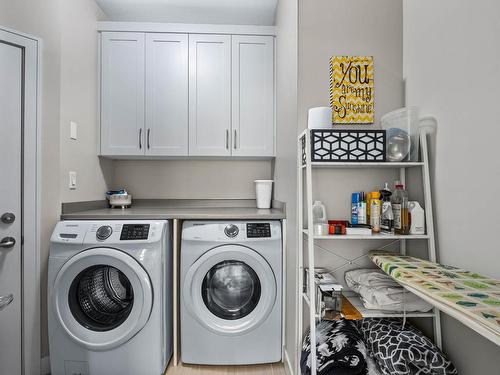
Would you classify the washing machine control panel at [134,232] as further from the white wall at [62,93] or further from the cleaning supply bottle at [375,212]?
the cleaning supply bottle at [375,212]

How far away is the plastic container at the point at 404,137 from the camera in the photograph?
1393 millimetres

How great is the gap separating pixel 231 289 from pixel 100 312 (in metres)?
0.83

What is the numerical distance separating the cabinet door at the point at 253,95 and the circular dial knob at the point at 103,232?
3.67 feet

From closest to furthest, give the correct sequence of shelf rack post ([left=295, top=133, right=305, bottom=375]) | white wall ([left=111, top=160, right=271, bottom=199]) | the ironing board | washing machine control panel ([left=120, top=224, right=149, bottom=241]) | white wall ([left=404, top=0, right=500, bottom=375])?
1. the ironing board
2. white wall ([left=404, top=0, right=500, bottom=375])
3. shelf rack post ([left=295, top=133, right=305, bottom=375])
4. washing machine control panel ([left=120, top=224, right=149, bottom=241])
5. white wall ([left=111, top=160, right=271, bottom=199])

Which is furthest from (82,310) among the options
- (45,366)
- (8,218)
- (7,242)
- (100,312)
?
(8,218)

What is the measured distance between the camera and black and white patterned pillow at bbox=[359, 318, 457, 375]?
1162 millimetres

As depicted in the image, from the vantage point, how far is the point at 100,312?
1794 millimetres

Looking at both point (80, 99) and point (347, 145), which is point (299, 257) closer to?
point (347, 145)

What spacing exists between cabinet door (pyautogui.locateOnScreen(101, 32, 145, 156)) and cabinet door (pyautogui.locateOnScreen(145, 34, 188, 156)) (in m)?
0.07

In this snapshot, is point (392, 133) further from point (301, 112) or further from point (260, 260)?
point (260, 260)

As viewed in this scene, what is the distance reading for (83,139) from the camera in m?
2.16

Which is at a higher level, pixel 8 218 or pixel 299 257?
pixel 8 218

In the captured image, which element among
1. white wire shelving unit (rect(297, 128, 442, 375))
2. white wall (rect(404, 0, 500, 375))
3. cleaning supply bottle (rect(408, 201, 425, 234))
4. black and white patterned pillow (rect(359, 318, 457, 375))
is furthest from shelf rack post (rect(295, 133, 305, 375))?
white wall (rect(404, 0, 500, 375))

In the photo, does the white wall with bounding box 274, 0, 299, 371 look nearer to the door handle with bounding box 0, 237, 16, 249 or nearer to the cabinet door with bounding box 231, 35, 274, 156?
the cabinet door with bounding box 231, 35, 274, 156
